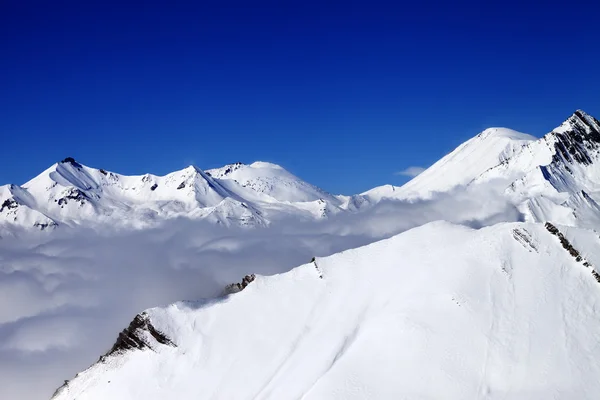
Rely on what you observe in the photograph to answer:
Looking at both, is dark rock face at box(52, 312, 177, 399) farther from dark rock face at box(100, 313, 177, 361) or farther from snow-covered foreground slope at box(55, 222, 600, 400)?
snow-covered foreground slope at box(55, 222, 600, 400)

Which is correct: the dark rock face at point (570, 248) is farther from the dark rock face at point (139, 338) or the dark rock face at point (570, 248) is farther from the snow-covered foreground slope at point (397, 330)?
the dark rock face at point (139, 338)

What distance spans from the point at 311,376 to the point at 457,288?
26.1 metres

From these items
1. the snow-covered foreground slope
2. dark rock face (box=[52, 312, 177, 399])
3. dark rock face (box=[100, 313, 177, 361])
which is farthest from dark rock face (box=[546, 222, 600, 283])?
dark rock face (box=[100, 313, 177, 361])

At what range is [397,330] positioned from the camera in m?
83.2

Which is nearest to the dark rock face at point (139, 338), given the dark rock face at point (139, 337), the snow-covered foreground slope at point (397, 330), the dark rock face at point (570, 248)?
the dark rock face at point (139, 337)

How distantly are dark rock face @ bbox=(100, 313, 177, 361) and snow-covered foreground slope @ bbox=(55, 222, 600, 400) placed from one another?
244mm

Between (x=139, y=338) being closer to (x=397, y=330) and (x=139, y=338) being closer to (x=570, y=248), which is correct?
(x=397, y=330)

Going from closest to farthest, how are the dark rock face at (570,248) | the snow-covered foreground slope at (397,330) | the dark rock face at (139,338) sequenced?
the snow-covered foreground slope at (397,330) → the dark rock face at (570,248) → the dark rock face at (139,338)

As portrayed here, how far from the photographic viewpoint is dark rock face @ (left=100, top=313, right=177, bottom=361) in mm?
98125

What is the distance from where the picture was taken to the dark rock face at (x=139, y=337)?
98.1 m

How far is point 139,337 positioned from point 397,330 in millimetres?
45931

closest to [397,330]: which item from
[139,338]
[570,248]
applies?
[570,248]

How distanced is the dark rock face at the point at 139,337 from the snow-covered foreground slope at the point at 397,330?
244 millimetres

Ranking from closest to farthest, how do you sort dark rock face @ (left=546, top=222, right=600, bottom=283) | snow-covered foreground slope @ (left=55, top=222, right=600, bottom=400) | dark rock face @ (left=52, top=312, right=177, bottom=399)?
snow-covered foreground slope @ (left=55, top=222, right=600, bottom=400) < dark rock face @ (left=546, top=222, right=600, bottom=283) < dark rock face @ (left=52, top=312, right=177, bottom=399)
